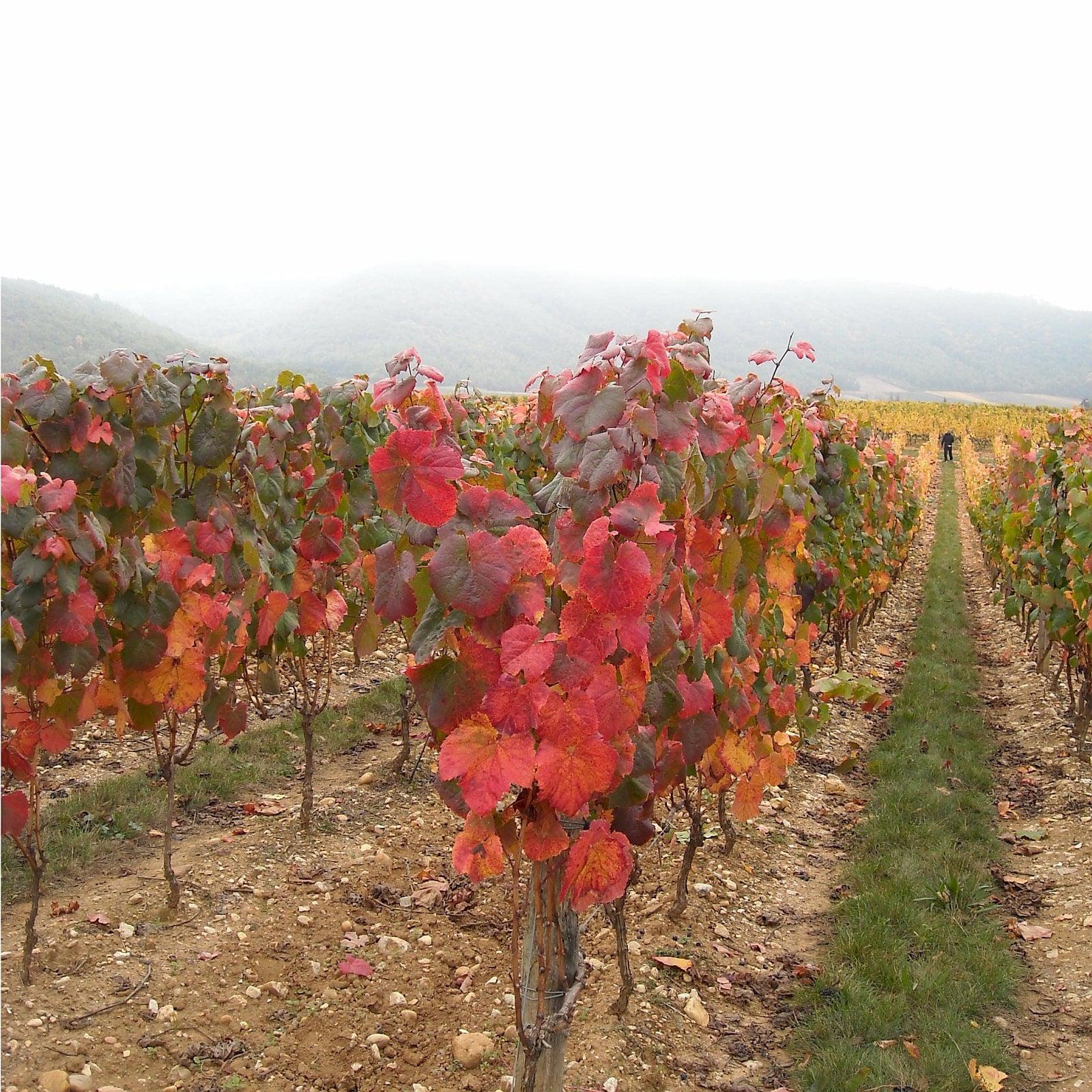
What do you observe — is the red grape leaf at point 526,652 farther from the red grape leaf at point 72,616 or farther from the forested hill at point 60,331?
the forested hill at point 60,331

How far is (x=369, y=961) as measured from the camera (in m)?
3.21

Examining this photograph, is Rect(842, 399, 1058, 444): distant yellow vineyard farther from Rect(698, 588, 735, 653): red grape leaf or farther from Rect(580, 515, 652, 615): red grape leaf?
Rect(580, 515, 652, 615): red grape leaf

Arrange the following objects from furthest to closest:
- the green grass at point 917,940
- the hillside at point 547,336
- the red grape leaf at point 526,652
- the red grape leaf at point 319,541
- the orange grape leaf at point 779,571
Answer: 1. the hillside at point 547,336
2. the orange grape leaf at point 779,571
3. the red grape leaf at point 319,541
4. the green grass at point 917,940
5. the red grape leaf at point 526,652

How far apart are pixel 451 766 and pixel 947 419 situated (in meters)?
49.0

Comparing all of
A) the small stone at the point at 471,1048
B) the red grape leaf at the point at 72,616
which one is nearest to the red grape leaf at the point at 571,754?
the red grape leaf at the point at 72,616

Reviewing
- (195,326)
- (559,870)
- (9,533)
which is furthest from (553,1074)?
(195,326)

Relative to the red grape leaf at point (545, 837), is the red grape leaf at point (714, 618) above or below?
above

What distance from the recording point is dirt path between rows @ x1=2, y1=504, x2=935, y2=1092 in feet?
8.84

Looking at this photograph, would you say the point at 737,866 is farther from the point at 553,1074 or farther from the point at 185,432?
the point at 185,432

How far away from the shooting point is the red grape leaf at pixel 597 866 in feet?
6.15

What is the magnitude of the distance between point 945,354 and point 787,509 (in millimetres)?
193410

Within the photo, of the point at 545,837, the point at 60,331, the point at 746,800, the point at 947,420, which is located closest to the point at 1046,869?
the point at 746,800

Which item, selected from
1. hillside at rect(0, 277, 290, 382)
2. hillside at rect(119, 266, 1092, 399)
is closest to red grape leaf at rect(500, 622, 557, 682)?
hillside at rect(0, 277, 290, 382)

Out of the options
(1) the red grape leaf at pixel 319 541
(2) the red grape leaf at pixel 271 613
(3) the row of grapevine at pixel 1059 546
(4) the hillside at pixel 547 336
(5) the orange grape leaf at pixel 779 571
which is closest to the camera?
(2) the red grape leaf at pixel 271 613
